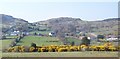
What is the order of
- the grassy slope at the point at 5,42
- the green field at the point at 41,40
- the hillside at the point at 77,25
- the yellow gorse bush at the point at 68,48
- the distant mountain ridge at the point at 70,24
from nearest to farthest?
the yellow gorse bush at the point at 68,48, the grassy slope at the point at 5,42, the green field at the point at 41,40, the distant mountain ridge at the point at 70,24, the hillside at the point at 77,25

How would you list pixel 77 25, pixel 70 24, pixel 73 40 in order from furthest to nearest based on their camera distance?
pixel 77 25, pixel 70 24, pixel 73 40

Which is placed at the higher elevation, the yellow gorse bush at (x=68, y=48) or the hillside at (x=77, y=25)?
the hillside at (x=77, y=25)

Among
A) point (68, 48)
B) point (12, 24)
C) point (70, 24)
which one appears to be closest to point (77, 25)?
point (70, 24)

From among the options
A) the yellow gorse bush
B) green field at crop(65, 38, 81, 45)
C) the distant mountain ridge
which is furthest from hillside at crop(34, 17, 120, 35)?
the yellow gorse bush

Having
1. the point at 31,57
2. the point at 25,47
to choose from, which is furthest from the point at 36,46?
the point at 31,57

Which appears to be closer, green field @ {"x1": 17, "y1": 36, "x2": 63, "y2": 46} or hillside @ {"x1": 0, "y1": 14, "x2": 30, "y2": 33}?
green field @ {"x1": 17, "y1": 36, "x2": 63, "y2": 46}

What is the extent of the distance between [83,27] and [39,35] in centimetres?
254

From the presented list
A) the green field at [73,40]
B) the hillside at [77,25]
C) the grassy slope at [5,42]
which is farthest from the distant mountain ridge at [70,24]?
the green field at [73,40]

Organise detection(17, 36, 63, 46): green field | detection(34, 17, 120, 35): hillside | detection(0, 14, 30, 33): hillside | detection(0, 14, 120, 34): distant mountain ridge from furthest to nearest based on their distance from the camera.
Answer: detection(34, 17, 120, 35): hillside < detection(0, 14, 120, 34): distant mountain ridge < detection(0, 14, 30, 33): hillside < detection(17, 36, 63, 46): green field

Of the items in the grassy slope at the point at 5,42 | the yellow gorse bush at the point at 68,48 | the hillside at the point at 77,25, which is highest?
the hillside at the point at 77,25

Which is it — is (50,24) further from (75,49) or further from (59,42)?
(75,49)

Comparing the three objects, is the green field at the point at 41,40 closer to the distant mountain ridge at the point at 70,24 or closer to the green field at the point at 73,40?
the green field at the point at 73,40

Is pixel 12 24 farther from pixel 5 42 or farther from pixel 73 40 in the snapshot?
pixel 73 40

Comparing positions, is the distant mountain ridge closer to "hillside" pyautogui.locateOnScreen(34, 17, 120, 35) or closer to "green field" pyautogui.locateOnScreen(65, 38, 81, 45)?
"hillside" pyautogui.locateOnScreen(34, 17, 120, 35)
